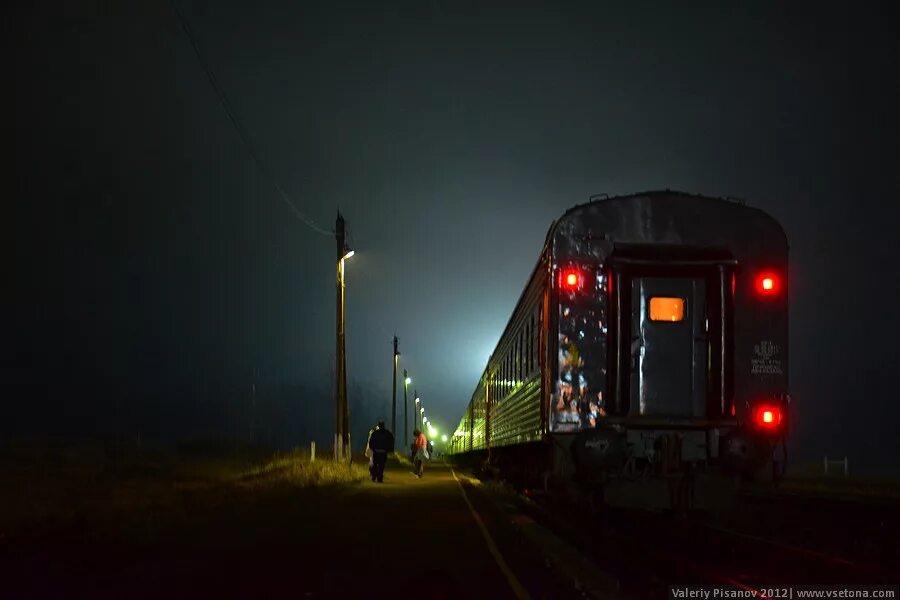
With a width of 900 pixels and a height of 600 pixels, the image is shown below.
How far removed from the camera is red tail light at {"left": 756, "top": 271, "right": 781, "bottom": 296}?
13.3 meters

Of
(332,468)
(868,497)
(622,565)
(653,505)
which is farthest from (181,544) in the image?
(868,497)

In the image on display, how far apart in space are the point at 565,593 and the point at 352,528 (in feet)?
18.3

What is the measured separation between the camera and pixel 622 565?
409 inches

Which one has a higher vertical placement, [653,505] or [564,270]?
[564,270]

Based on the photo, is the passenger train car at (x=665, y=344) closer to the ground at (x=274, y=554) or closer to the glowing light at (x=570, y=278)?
the glowing light at (x=570, y=278)

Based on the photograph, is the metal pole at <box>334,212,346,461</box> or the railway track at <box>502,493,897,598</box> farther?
the metal pole at <box>334,212,346,461</box>

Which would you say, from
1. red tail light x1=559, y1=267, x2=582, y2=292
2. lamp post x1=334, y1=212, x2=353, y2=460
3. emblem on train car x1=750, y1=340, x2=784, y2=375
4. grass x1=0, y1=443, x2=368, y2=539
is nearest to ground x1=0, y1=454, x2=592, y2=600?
grass x1=0, y1=443, x2=368, y2=539

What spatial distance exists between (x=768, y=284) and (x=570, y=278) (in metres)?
2.58

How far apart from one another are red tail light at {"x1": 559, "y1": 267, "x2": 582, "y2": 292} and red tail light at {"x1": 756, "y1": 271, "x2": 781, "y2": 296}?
7.64 feet

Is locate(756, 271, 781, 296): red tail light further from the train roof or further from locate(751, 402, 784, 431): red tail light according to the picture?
locate(751, 402, 784, 431): red tail light

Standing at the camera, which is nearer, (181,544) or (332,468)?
(181,544)

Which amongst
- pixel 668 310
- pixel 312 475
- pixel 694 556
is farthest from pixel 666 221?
pixel 312 475

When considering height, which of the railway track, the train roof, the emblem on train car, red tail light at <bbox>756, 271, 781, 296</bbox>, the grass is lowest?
the grass

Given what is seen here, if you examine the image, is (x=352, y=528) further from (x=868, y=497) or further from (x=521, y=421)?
(x=868, y=497)
